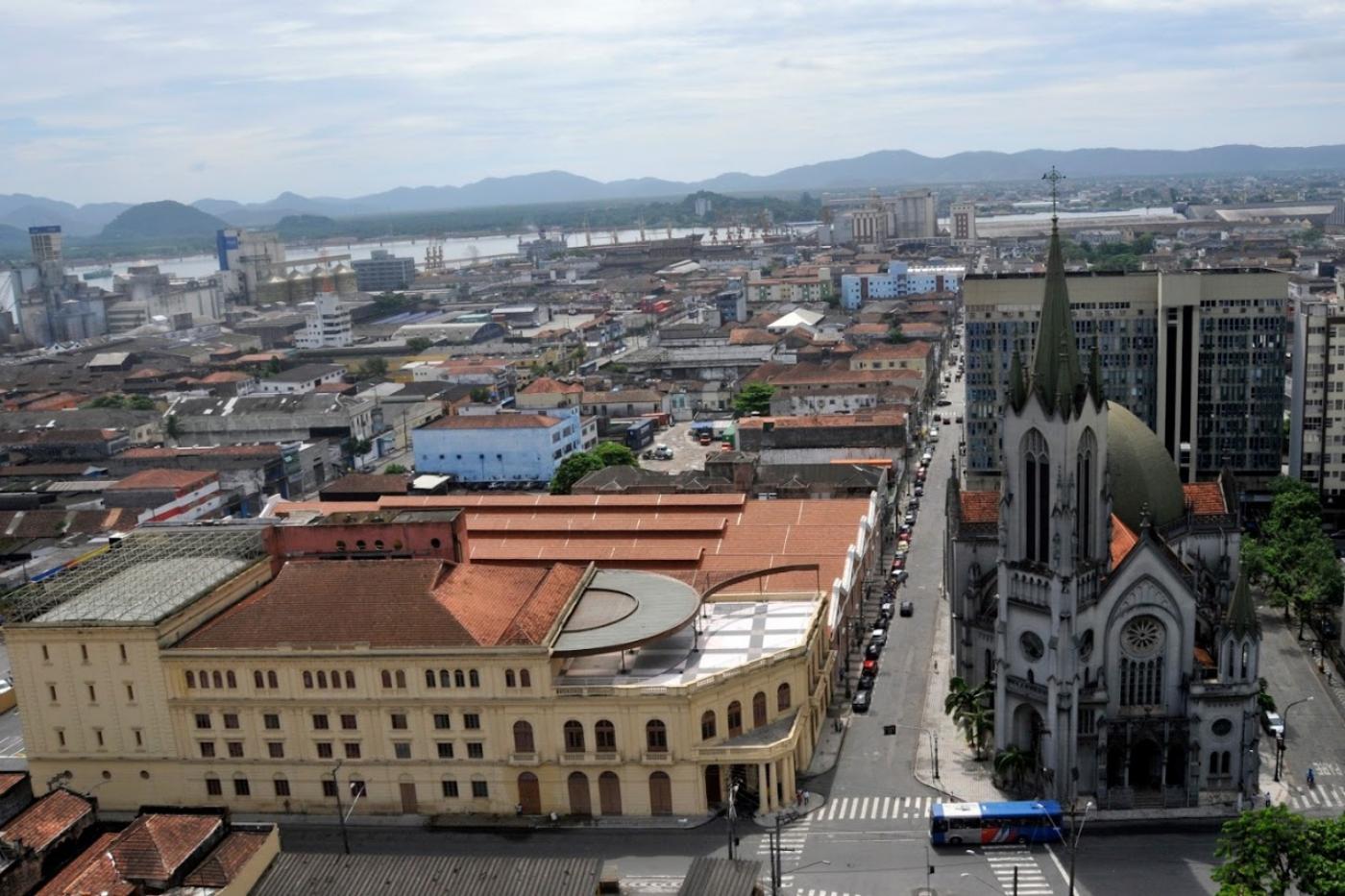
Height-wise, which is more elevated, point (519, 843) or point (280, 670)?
point (280, 670)

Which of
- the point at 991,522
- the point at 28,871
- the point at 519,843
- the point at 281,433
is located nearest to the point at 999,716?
the point at 991,522

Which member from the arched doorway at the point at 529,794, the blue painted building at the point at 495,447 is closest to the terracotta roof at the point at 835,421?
the blue painted building at the point at 495,447

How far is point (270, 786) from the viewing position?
7088 cm

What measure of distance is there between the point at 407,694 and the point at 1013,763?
3379cm

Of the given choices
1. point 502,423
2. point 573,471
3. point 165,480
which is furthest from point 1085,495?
point 165,480

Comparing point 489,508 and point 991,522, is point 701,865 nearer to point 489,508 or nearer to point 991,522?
point 991,522

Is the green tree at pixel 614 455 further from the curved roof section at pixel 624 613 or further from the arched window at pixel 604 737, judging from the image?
the arched window at pixel 604 737

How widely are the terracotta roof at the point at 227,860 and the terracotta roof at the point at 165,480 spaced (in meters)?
78.6

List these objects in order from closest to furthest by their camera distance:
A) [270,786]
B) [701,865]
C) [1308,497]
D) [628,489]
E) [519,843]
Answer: [701,865] → [519,843] → [270,786] → [1308,497] → [628,489]

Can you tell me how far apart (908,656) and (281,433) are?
111 m

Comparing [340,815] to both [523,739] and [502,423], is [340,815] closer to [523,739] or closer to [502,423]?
[523,739]

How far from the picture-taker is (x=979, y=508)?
78.2m

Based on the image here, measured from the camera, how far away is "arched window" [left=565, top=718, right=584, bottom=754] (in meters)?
67.9

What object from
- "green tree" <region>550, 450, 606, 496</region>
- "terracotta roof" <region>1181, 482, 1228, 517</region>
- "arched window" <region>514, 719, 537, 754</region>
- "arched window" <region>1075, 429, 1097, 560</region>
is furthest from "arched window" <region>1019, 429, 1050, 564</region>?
"green tree" <region>550, 450, 606, 496</region>
